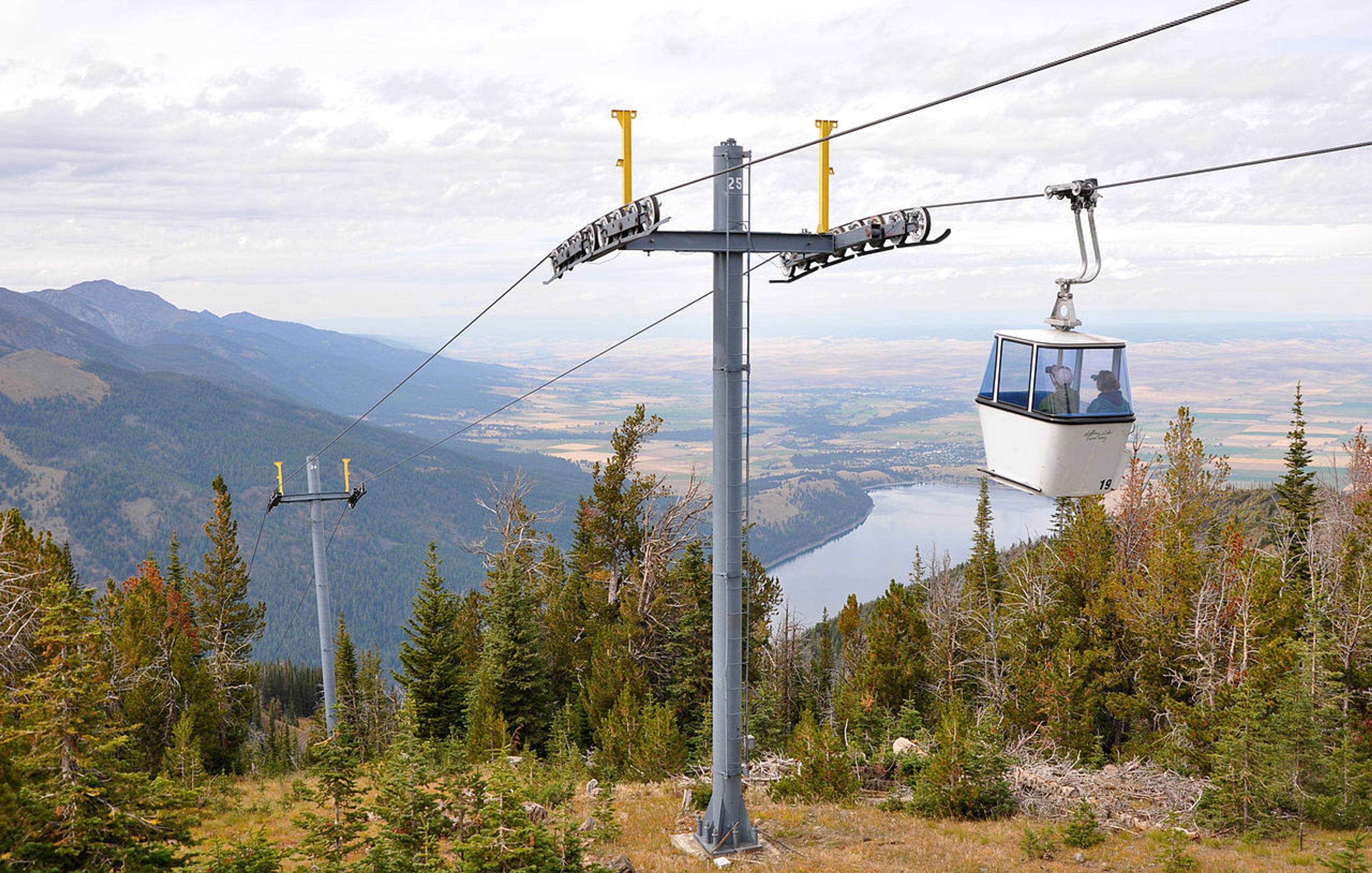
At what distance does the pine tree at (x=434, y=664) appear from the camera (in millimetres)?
36750

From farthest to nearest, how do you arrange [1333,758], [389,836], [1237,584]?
[1237,584] → [1333,758] → [389,836]

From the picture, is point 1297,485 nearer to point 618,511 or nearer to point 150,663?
point 618,511

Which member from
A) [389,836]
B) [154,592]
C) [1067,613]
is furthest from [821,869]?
[154,592]

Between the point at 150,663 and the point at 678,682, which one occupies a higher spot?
the point at 678,682

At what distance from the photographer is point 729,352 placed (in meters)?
13.6

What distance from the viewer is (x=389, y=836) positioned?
36.7 feet

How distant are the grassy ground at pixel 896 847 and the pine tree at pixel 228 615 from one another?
34.5 metres

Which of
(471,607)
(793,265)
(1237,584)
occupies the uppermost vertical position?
(793,265)

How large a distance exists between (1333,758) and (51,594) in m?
21.8

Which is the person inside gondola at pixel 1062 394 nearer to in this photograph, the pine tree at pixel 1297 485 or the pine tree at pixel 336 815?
the pine tree at pixel 336 815

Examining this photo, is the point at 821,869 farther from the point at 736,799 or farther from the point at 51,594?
the point at 51,594

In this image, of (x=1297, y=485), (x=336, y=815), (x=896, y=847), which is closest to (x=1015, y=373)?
(x=896, y=847)

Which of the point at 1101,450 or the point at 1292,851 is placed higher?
the point at 1101,450

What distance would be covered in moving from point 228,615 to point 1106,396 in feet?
175
